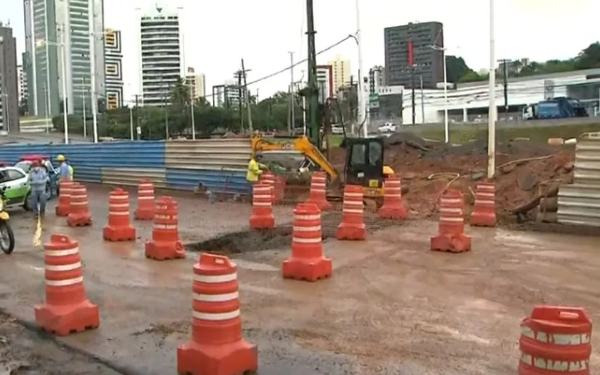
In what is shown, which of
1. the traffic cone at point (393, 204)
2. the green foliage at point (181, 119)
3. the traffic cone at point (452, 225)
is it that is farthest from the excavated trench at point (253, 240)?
the green foliage at point (181, 119)

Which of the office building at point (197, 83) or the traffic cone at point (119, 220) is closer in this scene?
the traffic cone at point (119, 220)

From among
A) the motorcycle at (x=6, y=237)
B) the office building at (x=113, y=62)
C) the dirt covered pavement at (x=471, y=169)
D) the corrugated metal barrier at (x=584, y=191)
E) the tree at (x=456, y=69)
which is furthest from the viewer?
the tree at (x=456, y=69)

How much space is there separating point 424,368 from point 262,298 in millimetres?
3718

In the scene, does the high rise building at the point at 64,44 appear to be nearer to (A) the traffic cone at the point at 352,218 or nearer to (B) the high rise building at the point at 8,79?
(B) the high rise building at the point at 8,79

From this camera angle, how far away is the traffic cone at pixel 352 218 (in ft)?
51.6

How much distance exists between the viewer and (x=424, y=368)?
698 centimetres

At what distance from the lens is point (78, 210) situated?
1975cm

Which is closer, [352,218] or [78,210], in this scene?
[352,218]

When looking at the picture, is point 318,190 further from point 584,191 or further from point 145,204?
point 584,191

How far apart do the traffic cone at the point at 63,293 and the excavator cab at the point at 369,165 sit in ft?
48.3

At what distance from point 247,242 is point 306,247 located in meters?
5.34

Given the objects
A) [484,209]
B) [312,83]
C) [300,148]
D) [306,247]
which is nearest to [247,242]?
[306,247]

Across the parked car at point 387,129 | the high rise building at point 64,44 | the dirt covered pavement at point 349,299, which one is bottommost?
the dirt covered pavement at point 349,299

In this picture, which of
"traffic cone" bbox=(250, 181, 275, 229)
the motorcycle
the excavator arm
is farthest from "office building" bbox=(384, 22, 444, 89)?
the motorcycle
